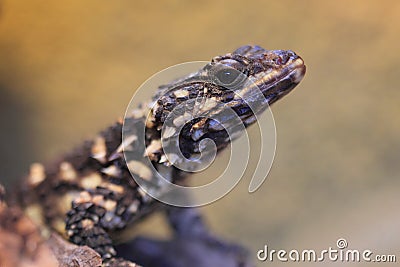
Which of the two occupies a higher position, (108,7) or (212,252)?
(108,7)

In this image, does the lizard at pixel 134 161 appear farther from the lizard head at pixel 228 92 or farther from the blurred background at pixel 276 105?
the blurred background at pixel 276 105

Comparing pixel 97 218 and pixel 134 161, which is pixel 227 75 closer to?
pixel 134 161

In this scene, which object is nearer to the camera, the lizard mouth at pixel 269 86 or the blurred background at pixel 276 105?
the lizard mouth at pixel 269 86

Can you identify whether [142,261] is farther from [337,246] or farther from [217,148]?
[337,246]

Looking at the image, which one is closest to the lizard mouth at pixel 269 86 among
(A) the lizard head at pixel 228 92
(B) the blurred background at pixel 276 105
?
(A) the lizard head at pixel 228 92

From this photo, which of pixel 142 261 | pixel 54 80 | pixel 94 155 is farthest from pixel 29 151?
pixel 142 261

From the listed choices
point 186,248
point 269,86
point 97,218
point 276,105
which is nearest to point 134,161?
point 97,218

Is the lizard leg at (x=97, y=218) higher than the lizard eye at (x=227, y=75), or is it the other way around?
the lizard eye at (x=227, y=75)

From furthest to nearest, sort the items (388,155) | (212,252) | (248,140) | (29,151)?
(29,151) → (388,155) → (212,252) → (248,140)
